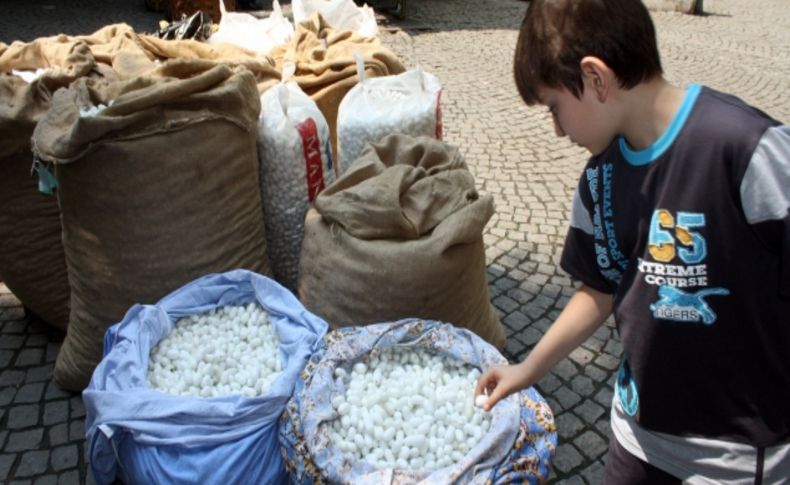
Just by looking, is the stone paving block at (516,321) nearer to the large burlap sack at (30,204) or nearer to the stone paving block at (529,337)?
the stone paving block at (529,337)

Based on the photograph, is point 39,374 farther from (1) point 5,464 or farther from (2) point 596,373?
(2) point 596,373

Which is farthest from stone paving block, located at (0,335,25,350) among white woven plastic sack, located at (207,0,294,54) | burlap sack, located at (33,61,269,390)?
white woven plastic sack, located at (207,0,294,54)

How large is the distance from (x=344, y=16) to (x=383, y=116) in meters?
1.43

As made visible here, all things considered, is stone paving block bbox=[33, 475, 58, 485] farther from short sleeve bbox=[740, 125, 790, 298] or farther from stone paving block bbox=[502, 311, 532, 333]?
short sleeve bbox=[740, 125, 790, 298]

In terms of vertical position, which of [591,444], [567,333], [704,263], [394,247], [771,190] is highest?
[771,190]

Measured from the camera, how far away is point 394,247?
83.1 inches

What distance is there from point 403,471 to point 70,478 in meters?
1.19

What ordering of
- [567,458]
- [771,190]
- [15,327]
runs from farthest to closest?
[15,327] < [567,458] < [771,190]

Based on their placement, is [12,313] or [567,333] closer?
[567,333]

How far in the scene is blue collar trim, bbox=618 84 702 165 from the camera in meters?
1.13

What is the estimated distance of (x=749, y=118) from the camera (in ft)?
3.55

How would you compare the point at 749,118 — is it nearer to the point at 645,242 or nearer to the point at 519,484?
the point at 645,242

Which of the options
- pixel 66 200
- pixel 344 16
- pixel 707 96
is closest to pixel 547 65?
pixel 707 96

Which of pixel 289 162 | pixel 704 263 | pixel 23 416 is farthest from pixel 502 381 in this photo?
pixel 23 416
